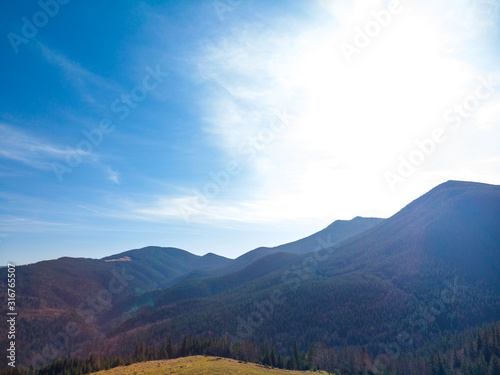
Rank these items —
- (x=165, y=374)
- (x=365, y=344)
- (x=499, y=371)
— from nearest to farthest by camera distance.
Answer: (x=165, y=374)
(x=499, y=371)
(x=365, y=344)

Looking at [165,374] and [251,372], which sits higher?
[165,374]

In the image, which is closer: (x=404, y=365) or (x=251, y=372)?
(x=251, y=372)

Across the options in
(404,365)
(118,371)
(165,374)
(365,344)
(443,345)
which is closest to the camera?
(165,374)

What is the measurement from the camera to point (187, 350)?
403 ft

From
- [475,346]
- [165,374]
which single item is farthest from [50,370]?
[475,346]

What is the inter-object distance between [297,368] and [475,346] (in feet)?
293

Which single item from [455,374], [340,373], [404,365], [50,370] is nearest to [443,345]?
[404,365]

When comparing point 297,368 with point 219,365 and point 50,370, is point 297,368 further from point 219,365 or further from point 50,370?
point 50,370

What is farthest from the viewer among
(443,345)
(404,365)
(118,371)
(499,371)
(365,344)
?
(365,344)

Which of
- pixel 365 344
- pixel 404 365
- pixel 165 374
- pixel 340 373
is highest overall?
pixel 165 374

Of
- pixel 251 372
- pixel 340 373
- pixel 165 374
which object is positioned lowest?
pixel 340 373

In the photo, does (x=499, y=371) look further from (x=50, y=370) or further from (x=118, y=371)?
(x=50, y=370)

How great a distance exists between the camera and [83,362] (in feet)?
326

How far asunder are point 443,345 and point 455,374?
243 ft
